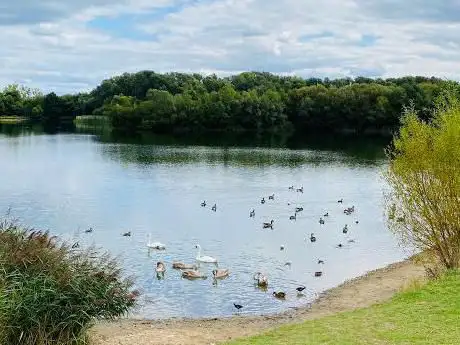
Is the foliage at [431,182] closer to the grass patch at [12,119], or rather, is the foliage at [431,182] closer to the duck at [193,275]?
the duck at [193,275]

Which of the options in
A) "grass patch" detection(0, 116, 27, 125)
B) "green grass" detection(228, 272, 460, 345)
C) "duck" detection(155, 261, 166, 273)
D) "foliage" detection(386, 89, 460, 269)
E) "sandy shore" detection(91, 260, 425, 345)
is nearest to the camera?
"green grass" detection(228, 272, 460, 345)

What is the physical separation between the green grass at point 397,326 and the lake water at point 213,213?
29.0 feet

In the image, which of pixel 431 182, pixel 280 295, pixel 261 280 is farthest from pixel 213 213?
pixel 431 182

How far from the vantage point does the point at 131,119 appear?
13775 cm

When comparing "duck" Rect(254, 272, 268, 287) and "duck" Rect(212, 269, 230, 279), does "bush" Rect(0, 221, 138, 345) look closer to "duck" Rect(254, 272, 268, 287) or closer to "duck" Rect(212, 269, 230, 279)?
"duck" Rect(254, 272, 268, 287)

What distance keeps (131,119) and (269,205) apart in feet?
304

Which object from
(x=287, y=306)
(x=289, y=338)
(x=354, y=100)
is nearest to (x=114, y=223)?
(x=287, y=306)

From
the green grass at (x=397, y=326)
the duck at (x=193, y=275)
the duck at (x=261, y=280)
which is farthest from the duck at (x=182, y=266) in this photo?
the green grass at (x=397, y=326)

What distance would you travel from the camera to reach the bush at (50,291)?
14539 mm

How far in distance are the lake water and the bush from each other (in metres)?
8.82

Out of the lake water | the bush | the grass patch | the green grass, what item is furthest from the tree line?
the bush

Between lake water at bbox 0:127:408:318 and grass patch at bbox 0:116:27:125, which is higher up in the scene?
grass patch at bbox 0:116:27:125

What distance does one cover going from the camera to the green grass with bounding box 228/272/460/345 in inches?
535

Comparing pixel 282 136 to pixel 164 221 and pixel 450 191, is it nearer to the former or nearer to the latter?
pixel 164 221
